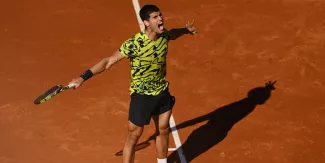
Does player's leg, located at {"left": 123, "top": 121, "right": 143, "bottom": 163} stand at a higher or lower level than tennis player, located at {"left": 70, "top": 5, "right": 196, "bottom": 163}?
lower

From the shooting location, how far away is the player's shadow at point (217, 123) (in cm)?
1008

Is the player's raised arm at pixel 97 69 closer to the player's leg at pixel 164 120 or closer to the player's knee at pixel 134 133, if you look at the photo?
the player's leg at pixel 164 120

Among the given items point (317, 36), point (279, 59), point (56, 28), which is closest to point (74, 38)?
point (56, 28)

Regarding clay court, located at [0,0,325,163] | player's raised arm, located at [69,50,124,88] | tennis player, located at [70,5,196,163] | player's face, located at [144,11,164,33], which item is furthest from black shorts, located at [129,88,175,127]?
clay court, located at [0,0,325,163]

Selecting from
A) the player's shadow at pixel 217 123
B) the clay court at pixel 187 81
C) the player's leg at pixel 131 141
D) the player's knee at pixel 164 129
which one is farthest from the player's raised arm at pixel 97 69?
the player's shadow at pixel 217 123

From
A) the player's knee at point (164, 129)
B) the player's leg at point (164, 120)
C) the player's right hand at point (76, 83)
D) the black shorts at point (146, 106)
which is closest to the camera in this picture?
the player's right hand at point (76, 83)

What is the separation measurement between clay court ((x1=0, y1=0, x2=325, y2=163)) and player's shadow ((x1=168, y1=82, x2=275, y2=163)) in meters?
0.02

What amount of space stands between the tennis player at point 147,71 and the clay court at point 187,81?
1.21 metres

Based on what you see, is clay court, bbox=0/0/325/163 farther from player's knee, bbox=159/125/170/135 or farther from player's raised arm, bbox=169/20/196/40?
player's raised arm, bbox=169/20/196/40

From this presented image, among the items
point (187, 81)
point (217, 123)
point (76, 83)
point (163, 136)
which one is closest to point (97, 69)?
point (76, 83)

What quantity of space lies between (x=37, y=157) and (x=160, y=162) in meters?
2.07

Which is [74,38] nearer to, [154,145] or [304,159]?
[154,145]

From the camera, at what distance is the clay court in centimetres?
1009

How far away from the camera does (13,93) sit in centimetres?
1130
